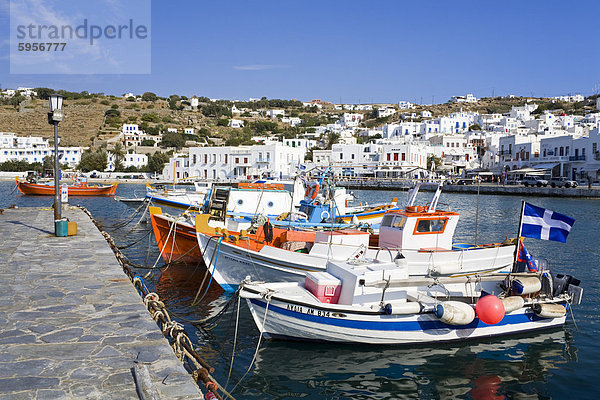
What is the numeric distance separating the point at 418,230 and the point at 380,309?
15.1 ft

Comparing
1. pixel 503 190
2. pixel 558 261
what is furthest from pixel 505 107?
pixel 558 261

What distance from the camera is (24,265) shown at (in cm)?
1031

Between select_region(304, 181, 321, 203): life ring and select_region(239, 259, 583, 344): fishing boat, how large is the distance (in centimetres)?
857

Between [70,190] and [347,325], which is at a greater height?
[70,190]

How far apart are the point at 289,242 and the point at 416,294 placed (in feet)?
15.1

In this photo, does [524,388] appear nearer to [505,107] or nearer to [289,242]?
[289,242]

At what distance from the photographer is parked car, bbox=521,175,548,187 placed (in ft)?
201

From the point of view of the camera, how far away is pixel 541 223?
35.9ft

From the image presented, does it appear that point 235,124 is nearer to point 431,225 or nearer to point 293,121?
point 293,121

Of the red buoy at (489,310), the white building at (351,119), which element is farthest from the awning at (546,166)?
the white building at (351,119)

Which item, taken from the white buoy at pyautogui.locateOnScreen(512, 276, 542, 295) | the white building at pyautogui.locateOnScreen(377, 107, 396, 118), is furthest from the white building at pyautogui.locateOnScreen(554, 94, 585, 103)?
the white buoy at pyautogui.locateOnScreen(512, 276, 542, 295)

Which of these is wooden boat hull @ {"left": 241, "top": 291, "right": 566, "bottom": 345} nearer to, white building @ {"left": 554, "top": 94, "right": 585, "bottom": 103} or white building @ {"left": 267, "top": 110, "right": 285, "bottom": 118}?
white building @ {"left": 267, "top": 110, "right": 285, "bottom": 118}

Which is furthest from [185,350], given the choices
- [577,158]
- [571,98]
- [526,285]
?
[571,98]

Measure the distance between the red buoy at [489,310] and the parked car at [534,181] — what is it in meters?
58.2
